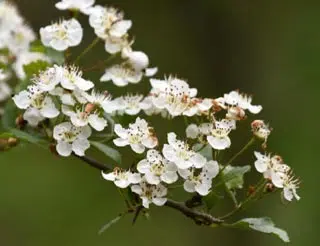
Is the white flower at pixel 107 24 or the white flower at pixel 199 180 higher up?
the white flower at pixel 107 24

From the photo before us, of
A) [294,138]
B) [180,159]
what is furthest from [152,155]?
[294,138]

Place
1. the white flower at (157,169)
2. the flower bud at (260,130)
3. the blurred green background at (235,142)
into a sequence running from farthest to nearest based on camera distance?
the blurred green background at (235,142) < the flower bud at (260,130) < the white flower at (157,169)

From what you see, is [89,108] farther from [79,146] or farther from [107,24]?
[107,24]

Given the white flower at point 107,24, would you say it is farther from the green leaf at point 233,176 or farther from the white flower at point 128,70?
the green leaf at point 233,176

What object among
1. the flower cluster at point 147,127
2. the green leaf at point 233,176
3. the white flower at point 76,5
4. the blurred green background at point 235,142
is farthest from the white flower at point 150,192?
the blurred green background at point 235,142

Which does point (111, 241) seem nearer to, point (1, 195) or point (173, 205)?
point (1, 195)

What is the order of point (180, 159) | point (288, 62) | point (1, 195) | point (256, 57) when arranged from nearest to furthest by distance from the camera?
1. point (180, 159)
2. point (1, 195)
3. point (256, 57)
4. point (288, 62)

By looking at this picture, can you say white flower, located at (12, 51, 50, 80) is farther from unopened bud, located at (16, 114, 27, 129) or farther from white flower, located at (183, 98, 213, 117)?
white flower, located at (183, 98, 213, 117)
